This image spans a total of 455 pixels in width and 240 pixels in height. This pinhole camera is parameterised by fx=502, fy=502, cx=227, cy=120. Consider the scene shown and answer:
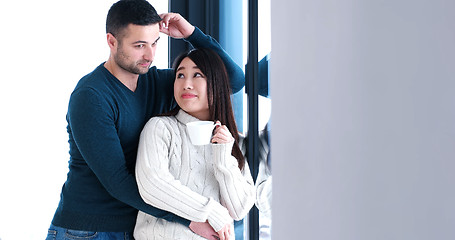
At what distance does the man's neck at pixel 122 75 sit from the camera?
150 centimetres

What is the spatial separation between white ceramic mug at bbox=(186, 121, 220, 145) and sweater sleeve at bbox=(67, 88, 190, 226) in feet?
0.70

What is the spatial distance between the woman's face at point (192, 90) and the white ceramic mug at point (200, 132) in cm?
15

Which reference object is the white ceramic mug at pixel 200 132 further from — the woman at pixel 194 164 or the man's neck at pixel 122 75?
the man's neck at pixel 122 75

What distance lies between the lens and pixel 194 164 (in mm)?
1410

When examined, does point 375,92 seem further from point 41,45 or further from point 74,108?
point 41,45

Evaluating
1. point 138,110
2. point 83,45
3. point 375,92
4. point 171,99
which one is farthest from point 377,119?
point 83,45

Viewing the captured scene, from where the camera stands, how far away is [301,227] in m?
0.30

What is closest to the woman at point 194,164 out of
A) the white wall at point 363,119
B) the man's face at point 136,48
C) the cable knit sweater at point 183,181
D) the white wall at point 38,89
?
the cable knit sweater at point 183,181

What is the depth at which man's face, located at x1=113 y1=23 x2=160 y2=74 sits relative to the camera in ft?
4.75

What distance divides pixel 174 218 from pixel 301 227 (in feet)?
3.75

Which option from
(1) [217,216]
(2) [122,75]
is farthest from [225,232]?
Result: (2) [122,75]

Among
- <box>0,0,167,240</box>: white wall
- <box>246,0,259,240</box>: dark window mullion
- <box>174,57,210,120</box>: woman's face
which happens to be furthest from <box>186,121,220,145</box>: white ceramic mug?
<box>0,0,167,240</box>: white wall

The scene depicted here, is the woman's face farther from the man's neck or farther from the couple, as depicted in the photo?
the man's neck

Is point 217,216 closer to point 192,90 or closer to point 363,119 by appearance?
point 192,90
